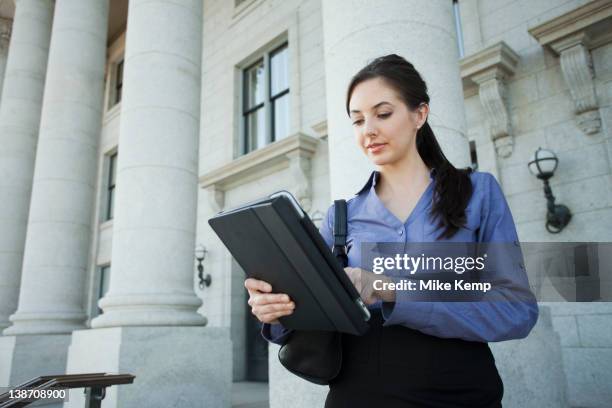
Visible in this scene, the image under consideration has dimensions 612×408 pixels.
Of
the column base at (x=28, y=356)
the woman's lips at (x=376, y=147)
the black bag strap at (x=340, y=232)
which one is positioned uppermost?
the woman's lips at (x=376, y=147)

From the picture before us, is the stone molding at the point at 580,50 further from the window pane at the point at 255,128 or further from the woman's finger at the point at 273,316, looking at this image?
the window pane at the point at 255,128

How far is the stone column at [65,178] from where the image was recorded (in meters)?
10.1

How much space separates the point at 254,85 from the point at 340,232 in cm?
1356

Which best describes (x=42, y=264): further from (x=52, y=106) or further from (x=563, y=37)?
(x=563, y=37)

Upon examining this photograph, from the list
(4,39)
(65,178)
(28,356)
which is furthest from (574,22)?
(4,39)

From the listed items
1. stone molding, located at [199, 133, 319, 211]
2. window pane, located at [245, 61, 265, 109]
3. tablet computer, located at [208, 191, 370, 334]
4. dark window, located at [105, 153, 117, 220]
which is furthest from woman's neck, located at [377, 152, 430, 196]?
dark window, located at [105, 153, 117, 220]

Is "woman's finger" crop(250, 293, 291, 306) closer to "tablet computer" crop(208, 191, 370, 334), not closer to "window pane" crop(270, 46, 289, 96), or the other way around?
"tablet computer" crop(208, 191, 370, 334)

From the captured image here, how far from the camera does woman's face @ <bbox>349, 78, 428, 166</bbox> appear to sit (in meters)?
1.71

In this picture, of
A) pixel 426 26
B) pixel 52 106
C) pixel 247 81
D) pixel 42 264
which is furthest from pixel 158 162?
pixel 247 81

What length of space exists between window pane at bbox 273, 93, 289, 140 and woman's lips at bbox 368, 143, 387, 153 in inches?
461

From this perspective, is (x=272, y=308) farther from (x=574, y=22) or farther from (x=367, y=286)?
(x=574, y=22)

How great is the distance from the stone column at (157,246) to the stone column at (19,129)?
7778 millimetres

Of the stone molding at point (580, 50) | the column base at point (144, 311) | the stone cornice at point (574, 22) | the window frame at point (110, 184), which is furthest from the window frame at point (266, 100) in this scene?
the window frame at point (110, 184)

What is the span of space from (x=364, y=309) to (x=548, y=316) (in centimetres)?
373
